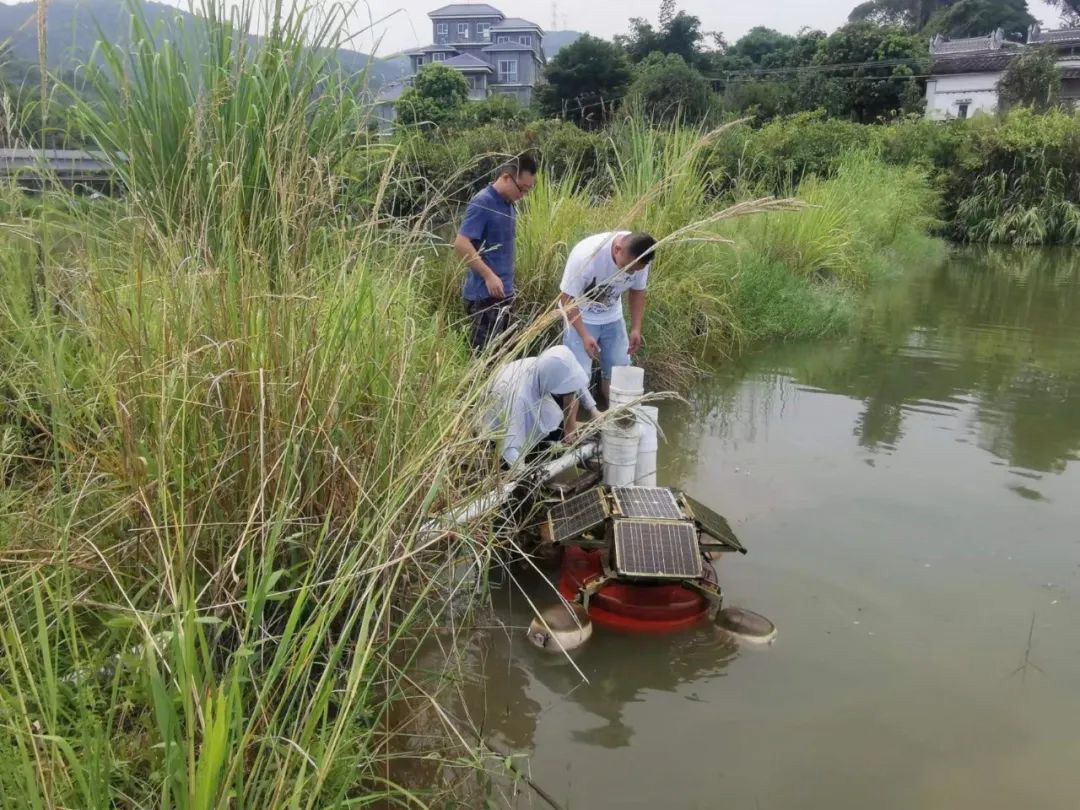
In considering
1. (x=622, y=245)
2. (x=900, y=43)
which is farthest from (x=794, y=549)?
(x=900, y=43)

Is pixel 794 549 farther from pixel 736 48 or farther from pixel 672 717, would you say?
pixel 736 48

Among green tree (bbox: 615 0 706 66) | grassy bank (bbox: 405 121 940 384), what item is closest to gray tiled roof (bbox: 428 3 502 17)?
green tree (bbox: 615 0 706 66)

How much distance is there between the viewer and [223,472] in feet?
6.26

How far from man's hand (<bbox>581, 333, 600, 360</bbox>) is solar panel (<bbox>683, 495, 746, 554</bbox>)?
1314mm

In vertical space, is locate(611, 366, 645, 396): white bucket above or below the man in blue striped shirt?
below

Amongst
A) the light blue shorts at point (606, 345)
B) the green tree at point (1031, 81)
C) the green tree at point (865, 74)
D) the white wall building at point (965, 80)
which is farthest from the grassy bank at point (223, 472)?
the white wall building at point (965, 80)

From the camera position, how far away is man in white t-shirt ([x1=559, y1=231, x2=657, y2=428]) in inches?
162

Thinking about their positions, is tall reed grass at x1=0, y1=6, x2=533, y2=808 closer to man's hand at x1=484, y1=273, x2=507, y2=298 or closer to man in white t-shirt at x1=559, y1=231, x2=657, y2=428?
man in white t-shirt at x1=559, y1=231, x2=657, y2=428

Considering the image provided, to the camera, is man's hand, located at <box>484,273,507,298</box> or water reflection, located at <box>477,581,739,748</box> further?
man's hand, located at <box>484,273,507,298</box>

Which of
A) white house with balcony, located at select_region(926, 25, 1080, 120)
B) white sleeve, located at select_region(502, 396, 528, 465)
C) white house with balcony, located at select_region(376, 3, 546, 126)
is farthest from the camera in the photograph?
white house with balcony, located at select_region(376, 3, 546, 126)

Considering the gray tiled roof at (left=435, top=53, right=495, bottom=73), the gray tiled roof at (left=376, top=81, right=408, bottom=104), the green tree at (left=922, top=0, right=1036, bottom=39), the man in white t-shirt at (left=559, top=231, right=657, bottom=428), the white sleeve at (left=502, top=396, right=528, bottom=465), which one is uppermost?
the green tree at (left=922, top=0, right=1036, bottom=39)

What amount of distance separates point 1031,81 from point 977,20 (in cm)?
2920

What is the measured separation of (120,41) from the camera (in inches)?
117

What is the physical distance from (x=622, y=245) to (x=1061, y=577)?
97.2 inches
